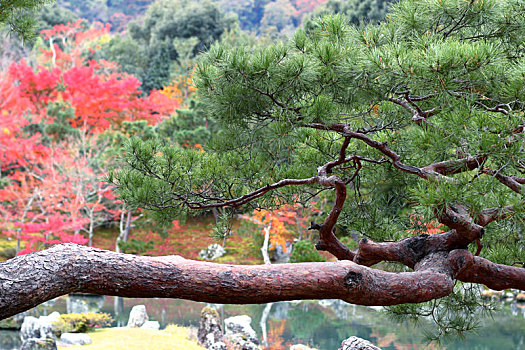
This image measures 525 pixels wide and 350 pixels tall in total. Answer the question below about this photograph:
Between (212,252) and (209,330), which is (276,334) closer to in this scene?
(209,330)

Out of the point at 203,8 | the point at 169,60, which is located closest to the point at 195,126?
the point at 169,60

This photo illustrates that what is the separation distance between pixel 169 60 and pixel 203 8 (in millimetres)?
2114

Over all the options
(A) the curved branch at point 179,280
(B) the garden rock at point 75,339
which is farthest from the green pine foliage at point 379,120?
(B) the garden rock at point 75,339

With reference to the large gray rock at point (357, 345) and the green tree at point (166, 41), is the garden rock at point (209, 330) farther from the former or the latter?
the green tree at point (166, 41)

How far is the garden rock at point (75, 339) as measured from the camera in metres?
5.49

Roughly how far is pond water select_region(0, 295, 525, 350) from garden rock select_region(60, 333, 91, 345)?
611mm

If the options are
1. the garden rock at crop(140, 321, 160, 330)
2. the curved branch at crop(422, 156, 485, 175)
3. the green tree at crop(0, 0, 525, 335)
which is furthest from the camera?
the garden rock at crop(140, 321, 160, 330)

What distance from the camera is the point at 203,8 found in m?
15.0

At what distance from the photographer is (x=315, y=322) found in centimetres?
718

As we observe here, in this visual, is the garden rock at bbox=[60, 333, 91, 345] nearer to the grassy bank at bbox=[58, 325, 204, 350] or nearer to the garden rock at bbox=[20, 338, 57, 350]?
the grassy bank at bbox=[58, 325, 204, 350]

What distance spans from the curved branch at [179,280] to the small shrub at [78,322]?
17.2 ft

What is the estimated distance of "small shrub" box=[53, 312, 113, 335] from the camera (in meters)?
5.84

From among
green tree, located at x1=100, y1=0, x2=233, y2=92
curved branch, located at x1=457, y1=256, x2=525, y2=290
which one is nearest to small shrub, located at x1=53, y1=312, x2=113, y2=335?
curved branch, located at x1=457, y1=256, x2=525, y2=290

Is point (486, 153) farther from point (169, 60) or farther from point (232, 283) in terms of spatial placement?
point (169, 60)
